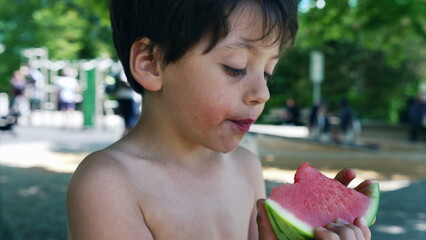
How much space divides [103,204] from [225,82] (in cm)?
50

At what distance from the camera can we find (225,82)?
4.88 feet

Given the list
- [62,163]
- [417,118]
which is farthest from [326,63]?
[62,163]

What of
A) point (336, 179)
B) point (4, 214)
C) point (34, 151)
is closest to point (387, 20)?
point (4, 214)

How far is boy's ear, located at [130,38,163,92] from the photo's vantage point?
1577 millimetres

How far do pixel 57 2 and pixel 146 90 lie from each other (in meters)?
8.95

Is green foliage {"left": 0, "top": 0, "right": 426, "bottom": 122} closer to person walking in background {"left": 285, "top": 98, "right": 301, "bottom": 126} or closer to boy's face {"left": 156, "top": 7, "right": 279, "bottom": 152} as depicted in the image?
person walking in background {"left": 285, "top": 98, "right": 301, "bottom": 126}

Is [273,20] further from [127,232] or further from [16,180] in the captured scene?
[16,180]

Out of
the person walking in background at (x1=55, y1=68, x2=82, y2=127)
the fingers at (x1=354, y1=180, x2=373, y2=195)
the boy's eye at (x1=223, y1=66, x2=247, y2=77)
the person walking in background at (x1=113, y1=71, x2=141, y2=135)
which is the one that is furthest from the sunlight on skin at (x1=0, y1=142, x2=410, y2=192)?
the boy's eye at (x1=223, y1=66, x2=247, y2=77)

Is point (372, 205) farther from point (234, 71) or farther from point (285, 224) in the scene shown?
point (234, 71)

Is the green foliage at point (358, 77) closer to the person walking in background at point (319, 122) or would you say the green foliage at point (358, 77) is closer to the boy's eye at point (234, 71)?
the person walking in background at point (319, 122)

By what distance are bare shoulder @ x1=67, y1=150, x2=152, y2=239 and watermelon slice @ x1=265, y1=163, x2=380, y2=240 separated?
385 millimetres

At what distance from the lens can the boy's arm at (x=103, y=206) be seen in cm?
138

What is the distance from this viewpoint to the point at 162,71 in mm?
1565

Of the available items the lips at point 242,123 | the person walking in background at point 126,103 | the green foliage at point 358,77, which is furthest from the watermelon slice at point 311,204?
the green foliage at point 358,77
